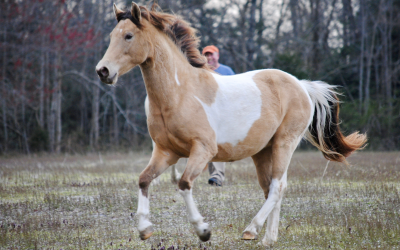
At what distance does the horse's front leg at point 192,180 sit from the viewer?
11.3 ft

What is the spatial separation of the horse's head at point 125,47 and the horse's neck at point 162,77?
5.9 inches

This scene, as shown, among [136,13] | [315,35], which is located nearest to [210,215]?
[136,13]

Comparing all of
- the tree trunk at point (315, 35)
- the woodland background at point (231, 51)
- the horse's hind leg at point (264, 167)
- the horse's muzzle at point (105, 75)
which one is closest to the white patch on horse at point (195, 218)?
the horse's muzzle at point (105, 75)

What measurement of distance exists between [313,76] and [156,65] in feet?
56.2

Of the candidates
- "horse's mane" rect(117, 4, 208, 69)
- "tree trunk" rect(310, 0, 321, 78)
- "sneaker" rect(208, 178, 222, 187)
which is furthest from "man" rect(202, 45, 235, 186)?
"tree trunk" rect(310, 0, 321, 78)

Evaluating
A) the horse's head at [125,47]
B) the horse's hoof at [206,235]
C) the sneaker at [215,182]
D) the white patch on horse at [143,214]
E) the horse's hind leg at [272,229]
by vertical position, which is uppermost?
the horse's head at [125,47]

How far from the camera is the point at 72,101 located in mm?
28531

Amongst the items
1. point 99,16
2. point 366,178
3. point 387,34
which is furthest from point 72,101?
point 366,178

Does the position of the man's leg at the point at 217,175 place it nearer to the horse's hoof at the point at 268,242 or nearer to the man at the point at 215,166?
the man at the point at 215,166

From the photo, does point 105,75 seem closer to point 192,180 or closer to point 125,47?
point 125,47

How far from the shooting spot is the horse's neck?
3.80m

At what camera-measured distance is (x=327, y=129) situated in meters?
5.34

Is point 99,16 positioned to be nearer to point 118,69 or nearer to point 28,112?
point 28,112

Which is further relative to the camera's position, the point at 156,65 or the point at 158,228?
the point at 158,228
